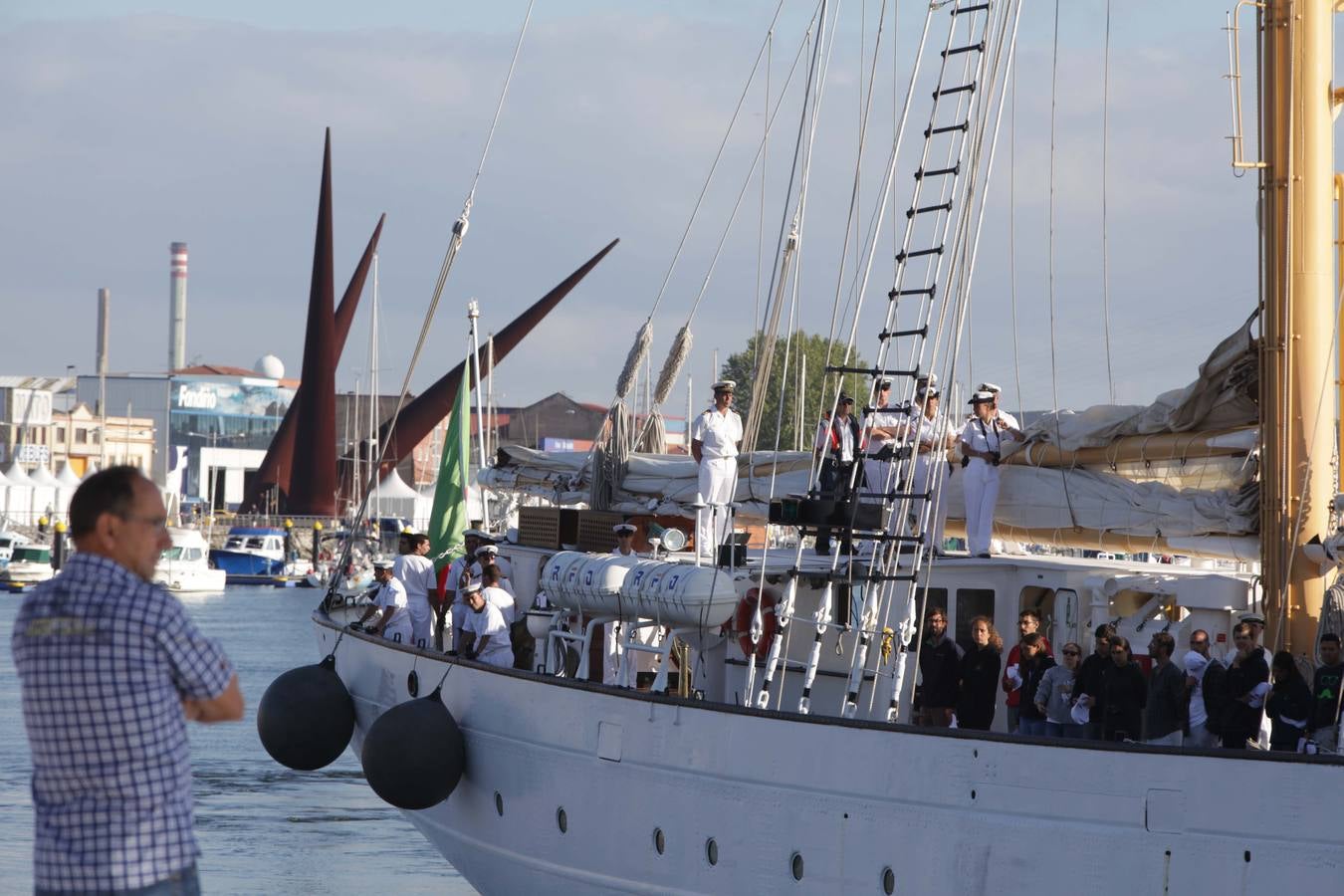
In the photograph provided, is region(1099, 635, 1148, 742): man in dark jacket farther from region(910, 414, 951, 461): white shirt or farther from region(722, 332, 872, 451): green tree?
region(722, 332, 872, 451): green tree

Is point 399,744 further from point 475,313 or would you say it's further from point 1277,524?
point 475,313

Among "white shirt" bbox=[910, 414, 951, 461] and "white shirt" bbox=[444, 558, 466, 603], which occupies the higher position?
"white shirt" bbox=[910, 414, 951, 461]

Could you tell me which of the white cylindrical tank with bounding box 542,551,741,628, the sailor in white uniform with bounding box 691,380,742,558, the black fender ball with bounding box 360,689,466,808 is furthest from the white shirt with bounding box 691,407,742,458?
the black fender ball with bounding box 360,689,466,808

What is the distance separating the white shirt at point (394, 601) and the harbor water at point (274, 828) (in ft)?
13.0

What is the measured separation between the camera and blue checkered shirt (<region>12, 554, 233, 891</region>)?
441cm

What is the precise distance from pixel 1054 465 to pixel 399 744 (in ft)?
16.9

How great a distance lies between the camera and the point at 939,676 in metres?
11.0

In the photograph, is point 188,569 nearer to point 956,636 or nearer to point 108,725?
point 956,636

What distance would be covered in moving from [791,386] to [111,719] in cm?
4854

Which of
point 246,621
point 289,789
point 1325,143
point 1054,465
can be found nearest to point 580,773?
point 1054,465

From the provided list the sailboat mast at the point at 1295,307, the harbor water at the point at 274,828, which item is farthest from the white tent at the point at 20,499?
the sailboat mast at the point at 1295,307

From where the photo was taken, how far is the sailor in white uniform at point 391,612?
1548cm

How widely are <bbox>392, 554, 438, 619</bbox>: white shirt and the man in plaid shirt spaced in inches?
444

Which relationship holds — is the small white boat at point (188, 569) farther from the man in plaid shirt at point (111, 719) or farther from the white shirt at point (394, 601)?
the man in plaid shirt at point (111, 719)
